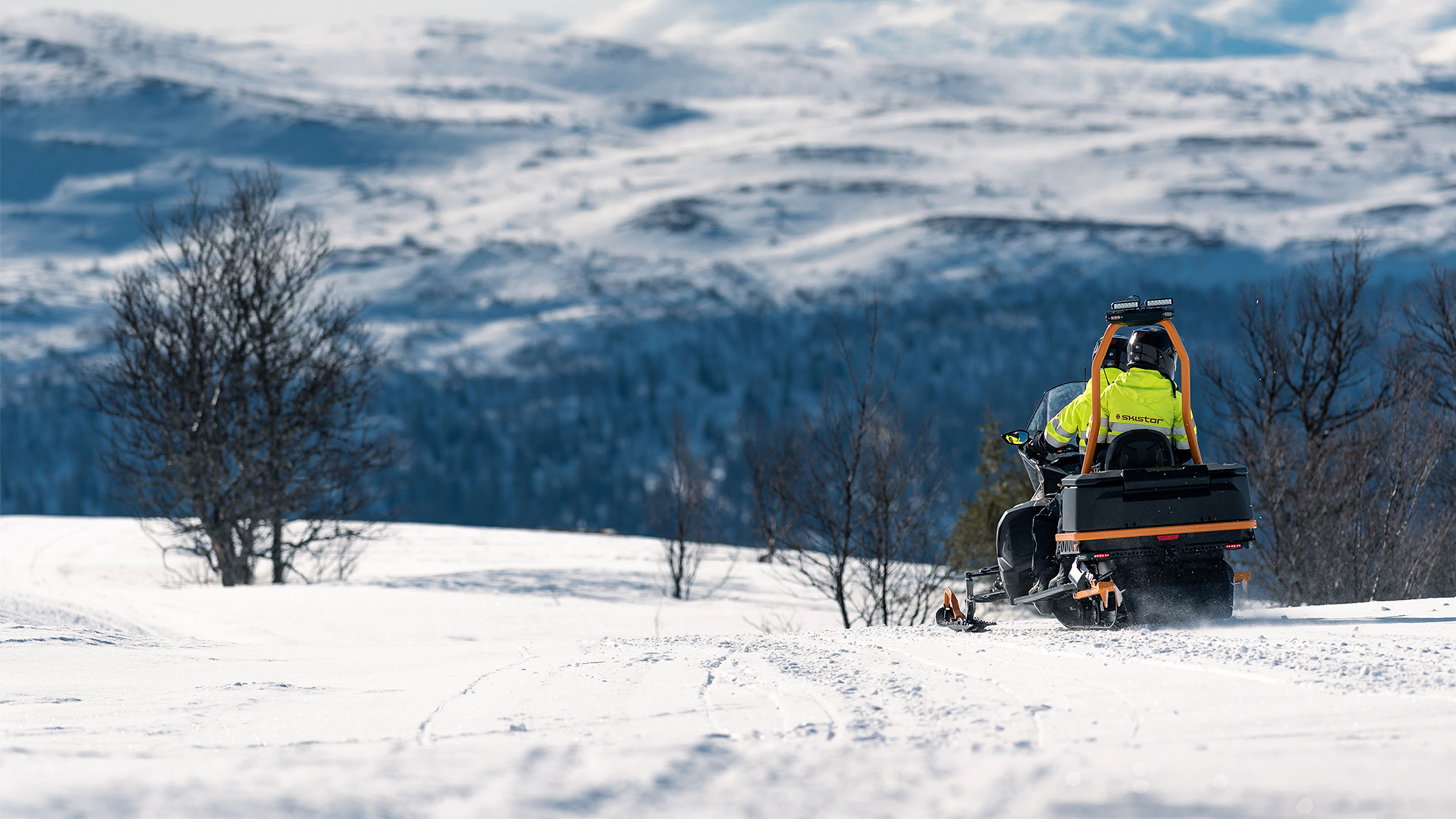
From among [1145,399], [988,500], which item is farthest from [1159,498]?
[988,500]

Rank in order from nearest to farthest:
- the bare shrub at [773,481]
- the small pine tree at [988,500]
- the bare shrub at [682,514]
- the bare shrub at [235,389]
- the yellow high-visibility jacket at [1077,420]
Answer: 1. the yellow high-visibility jacket at [1077,420]
2. the bare shrub at [773,481]
3. the bare shrub at [235,389]
4. the bare shrub at [682,514]
5. the small pine tree at [988,500]

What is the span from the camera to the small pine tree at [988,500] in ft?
104

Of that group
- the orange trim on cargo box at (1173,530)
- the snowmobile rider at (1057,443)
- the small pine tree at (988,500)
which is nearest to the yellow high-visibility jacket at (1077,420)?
the snowmobile rider at (1057,443)

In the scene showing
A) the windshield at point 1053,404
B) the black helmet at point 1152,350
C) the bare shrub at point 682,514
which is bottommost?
the bare shrub at point 682,514

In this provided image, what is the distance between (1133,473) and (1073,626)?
124cm

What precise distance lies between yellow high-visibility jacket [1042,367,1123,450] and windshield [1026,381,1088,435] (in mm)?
532

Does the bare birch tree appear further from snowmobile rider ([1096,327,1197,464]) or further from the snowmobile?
snowmobile rider ([1096,327,1197,464])

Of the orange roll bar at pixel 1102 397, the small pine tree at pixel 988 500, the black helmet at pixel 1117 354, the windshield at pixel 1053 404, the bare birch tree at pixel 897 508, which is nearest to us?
the orange roll bar at pixel 1102 397

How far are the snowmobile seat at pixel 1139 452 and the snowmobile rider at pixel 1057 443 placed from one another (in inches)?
9.3

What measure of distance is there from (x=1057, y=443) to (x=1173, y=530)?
99 cm

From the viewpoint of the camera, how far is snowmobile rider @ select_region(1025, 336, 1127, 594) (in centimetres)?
834

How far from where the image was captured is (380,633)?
16328 mm

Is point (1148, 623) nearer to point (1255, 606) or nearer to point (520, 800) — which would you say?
point (1255, 606)

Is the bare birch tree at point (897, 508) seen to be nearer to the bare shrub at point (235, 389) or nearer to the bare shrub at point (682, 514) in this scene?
the bare shrub at point (682, 514)
